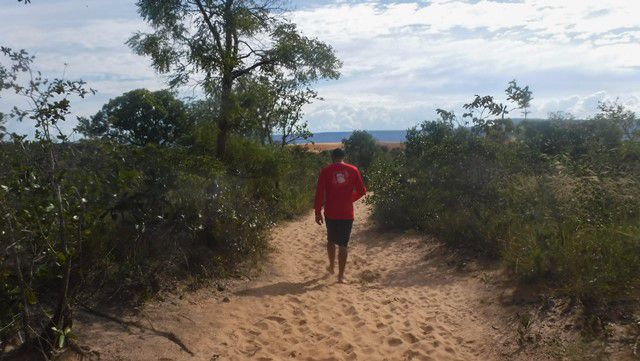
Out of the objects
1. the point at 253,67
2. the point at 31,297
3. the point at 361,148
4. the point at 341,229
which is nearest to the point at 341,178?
the point at 341,229

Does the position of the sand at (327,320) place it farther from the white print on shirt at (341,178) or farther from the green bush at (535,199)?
the white print on shirt at (341,178)

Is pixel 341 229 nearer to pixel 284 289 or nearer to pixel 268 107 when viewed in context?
pixel 284 289

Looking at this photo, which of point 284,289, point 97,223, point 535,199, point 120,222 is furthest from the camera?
point 535,199

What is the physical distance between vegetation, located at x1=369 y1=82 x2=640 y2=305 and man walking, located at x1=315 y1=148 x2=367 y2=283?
2.08m

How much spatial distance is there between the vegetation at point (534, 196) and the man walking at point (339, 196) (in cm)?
208

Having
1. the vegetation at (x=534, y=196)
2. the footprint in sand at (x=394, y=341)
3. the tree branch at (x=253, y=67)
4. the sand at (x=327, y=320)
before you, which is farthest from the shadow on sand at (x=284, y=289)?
the tree branch at (x=253, y=67)

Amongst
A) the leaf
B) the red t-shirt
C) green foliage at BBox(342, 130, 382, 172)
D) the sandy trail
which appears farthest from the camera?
green foliage at BBox(342, 130, 382, 172)

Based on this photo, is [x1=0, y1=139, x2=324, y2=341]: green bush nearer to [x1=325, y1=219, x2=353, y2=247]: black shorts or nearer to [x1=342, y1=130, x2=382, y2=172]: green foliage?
[x1=325, y1=219, x2=353, y2=247]: black shorts

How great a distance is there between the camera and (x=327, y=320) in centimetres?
Result: 564

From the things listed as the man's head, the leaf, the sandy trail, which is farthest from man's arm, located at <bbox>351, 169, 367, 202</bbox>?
the leaf

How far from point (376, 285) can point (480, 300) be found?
151cm

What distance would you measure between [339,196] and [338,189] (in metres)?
0.10

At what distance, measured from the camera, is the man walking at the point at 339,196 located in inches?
276

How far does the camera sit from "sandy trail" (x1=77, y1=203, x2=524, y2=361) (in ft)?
15.2
